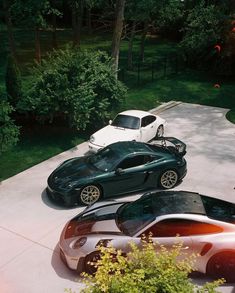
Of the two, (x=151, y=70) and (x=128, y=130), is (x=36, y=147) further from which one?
(x=151, y=70)

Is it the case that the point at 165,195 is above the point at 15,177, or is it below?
above

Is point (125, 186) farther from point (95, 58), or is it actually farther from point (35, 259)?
point (95, 58)

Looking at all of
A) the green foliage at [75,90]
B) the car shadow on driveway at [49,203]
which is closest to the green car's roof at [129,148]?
the car shadow on driveway at [49,203]

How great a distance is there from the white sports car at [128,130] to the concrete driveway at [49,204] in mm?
→ 1037

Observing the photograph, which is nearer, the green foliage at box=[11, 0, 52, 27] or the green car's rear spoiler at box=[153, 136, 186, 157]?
the green car's rear spoiler at box=[153, 136, 186, 157]

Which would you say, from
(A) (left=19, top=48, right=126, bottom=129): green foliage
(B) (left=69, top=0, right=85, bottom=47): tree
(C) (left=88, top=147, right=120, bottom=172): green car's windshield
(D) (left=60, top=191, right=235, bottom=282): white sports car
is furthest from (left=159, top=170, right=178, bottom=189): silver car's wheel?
(B) (left=69, top=0, right=85, bottom=47): tree

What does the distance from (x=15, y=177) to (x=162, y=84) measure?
45.4ft

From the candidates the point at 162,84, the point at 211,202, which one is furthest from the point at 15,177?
the point at 162,84

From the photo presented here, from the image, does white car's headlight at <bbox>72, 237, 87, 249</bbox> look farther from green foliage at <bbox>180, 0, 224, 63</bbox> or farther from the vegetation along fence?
green foliage at <bbox>180, 0, 224, 63</bbox>

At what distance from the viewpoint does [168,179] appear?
12.0 metres

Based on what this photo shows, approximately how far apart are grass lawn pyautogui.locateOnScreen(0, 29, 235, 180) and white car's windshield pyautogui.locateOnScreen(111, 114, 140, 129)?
5.63 ft

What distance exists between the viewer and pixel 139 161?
11.5 metres

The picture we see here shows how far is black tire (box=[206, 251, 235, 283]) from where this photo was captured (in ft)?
25.8

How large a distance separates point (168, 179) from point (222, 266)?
430 cm
